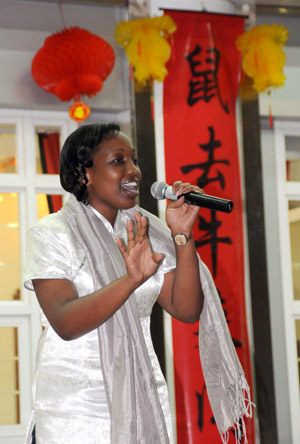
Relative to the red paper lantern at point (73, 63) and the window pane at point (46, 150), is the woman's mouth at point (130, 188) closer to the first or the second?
the red paper lantern at point (73, 63)

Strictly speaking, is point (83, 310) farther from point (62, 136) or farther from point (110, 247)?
point (62, 136)

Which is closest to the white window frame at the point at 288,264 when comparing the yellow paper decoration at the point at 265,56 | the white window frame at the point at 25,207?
the yellow paper decoration at the point at 265,56

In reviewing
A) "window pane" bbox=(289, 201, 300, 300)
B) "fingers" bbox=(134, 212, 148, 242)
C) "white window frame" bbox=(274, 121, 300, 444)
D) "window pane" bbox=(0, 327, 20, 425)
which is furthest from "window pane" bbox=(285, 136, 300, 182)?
"fingers" bbox=(134, 212, 148, 242)

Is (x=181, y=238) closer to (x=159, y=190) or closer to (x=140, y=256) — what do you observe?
(x=159, y=190)

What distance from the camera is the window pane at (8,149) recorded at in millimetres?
4047

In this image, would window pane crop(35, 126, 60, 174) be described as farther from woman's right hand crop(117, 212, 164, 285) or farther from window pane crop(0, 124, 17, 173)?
woman's right hand crop(117, 212, 164, 285)

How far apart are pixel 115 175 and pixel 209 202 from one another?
274 mm

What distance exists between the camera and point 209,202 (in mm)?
1619

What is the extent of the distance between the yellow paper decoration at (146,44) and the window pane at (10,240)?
38.7 inches

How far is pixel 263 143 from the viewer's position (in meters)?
4.39

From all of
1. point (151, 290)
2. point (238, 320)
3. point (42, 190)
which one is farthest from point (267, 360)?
point (151, 290)

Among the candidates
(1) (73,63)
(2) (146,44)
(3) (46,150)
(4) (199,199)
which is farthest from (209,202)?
(3) (46,150)

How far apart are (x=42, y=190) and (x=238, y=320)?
51.3 inches

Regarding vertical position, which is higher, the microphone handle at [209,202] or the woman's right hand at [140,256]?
the microphone handle at [209,202]
